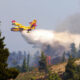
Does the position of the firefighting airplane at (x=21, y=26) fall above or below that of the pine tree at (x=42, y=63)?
above

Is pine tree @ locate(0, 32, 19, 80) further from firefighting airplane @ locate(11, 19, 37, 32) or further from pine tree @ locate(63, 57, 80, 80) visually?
firefighting airplane @ locate(11, 19, 37, 32)

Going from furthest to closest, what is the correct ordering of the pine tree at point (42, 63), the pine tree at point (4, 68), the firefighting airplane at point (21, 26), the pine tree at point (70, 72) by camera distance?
1. the firefighting airplane at point (21, 26)
2. the pine tree at point (42, 63)
3. the pine tree at point (70, 72)
4. the pine tree at point (4, 68)

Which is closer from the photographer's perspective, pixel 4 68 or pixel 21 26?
pixel 4 68

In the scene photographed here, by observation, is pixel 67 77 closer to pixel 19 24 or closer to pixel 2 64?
pixel 2 64

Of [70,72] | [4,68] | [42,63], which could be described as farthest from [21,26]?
[4,68]

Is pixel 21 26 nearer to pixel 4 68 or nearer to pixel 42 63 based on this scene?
pixel 42 63

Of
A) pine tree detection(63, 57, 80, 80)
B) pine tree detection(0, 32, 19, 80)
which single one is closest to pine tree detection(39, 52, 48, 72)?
pine tree detection(63, 57, 80, 80)

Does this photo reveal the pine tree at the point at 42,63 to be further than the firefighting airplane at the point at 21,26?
No

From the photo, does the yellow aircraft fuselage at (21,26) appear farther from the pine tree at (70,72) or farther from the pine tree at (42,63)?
the pine tree at (70,72)

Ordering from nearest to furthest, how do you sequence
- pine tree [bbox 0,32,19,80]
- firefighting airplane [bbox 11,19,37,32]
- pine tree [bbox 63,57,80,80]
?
pine tree [bbox 0,32,19,80], pine tree [bbox 63,57,80,80], firefighting airplane [bbox 11,19,37,32]

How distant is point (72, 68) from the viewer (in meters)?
70.4

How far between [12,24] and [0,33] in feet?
404

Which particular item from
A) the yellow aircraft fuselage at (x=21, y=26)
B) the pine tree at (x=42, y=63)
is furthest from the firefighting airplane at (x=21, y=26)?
the pine tree at (x=42, y=63)

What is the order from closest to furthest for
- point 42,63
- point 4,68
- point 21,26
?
point 4,68 < point 42,63 < point 21,26
